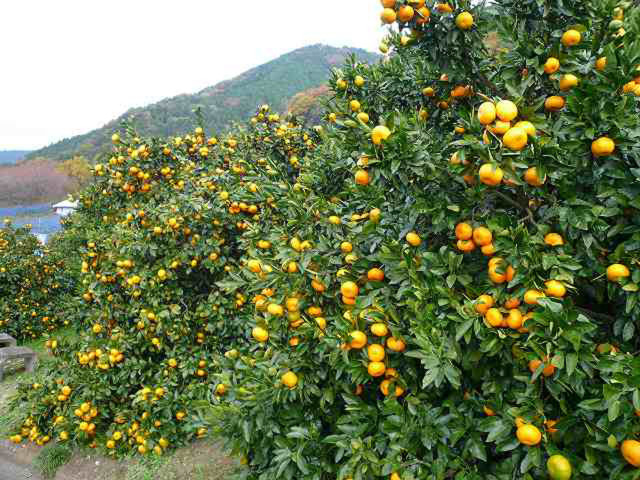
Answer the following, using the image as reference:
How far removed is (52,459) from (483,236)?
411 cm

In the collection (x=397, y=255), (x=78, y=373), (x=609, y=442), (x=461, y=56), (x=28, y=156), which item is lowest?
(x=78, y=373)

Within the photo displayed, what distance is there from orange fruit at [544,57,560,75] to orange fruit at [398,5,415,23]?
0.53m

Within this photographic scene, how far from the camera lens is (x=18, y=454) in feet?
13.0

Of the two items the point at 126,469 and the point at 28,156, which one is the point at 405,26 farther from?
the point at 28,156

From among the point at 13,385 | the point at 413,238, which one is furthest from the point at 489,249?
the point at 13,385

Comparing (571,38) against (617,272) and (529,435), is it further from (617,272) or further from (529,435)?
(529,435)

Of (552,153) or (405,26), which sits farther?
(405,26)

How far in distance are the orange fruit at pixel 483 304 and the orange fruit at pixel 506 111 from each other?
1.93 feet

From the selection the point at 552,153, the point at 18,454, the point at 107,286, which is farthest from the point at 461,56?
the point at 18,454

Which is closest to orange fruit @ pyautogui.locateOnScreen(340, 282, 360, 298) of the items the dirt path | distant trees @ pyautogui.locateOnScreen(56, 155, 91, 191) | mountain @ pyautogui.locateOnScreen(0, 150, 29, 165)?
the dirt path

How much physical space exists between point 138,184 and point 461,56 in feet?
11.9

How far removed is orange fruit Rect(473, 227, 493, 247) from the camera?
4.80ft

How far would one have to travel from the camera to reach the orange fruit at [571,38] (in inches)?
59.1

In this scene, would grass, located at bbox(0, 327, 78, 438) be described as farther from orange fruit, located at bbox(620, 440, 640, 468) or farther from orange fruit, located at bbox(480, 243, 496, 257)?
orange fruit, located at bbox(620, 440, 640, 468)
